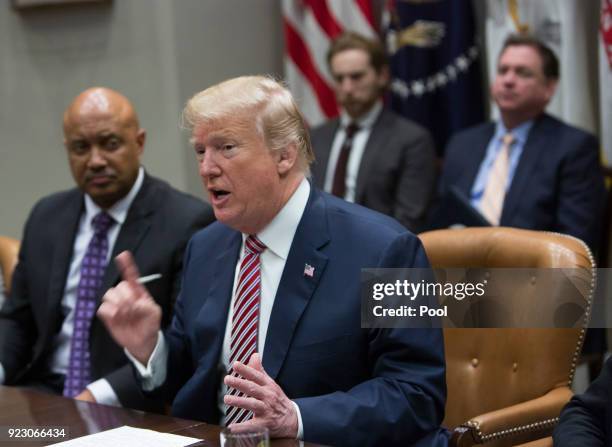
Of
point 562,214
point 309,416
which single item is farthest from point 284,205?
point 562,214

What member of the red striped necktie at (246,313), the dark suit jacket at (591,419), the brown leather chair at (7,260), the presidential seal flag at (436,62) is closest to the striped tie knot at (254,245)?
the red striped necktie at (246,313)

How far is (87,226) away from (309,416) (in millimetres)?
1637

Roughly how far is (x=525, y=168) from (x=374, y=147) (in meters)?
0.89

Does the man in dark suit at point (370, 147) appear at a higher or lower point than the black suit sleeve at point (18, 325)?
higher

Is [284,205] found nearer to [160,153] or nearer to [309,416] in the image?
[309,416]

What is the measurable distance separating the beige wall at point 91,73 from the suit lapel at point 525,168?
69.9 inches

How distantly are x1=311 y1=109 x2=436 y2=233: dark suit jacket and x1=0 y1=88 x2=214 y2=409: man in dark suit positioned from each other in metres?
1.66

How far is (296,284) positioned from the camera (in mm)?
2453

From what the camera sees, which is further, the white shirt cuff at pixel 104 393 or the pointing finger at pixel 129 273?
the white shirt cuff at pixel 104 393

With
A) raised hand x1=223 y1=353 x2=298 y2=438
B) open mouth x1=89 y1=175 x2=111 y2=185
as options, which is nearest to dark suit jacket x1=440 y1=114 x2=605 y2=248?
open mouth x1=89 y1=175 x2=111 y2=185

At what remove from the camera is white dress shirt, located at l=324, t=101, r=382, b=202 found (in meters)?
5.09

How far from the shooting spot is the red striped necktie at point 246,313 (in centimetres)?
246

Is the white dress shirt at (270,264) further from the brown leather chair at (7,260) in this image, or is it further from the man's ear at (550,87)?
the man's ear at (550,87)

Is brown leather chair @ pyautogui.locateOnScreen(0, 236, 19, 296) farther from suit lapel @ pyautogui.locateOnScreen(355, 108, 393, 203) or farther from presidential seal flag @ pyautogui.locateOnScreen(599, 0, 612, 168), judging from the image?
presidential seal flag @ pyautogui.locateOnScreen(599, 0, 612, 168)
